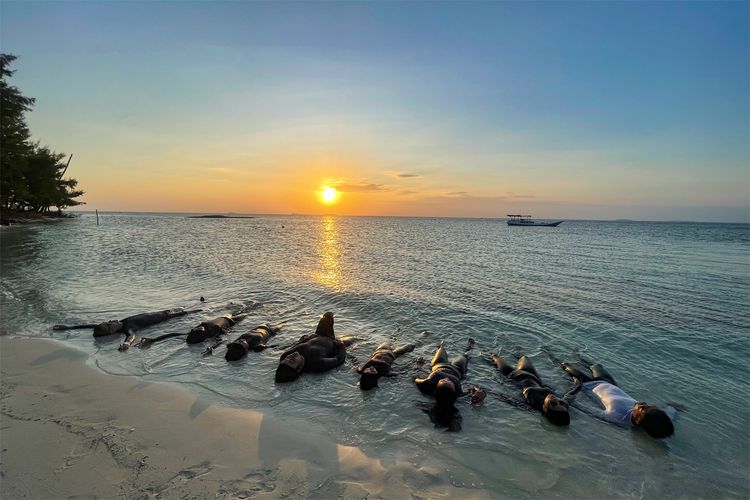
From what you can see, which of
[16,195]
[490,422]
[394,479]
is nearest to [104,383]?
[394,479]

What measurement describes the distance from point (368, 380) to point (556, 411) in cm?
495

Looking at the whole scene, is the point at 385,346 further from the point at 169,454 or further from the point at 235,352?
the point at 169,454

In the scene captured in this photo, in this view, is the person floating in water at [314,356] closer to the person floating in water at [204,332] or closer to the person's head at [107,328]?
the person floating in water at [204,332]

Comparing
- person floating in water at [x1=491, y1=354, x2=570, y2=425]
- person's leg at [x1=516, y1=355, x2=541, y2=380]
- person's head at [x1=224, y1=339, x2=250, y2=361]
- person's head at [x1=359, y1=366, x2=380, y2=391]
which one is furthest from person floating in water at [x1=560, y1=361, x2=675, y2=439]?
person's head at [x1=224, y1=339, x2=250, y2=361]

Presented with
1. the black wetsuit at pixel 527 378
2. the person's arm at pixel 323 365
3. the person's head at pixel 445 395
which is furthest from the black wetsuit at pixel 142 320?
the black wetsuit at pixel 527 378

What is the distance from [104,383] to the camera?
→ 9.96 meters

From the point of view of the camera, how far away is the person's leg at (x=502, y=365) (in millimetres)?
11922

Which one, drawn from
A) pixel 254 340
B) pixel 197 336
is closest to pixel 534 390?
pixel 254 340

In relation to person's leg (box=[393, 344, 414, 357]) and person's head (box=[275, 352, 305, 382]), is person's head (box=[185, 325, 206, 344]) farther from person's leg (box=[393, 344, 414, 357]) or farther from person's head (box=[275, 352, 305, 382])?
person's leg (box=[393, 344, 414, 357])

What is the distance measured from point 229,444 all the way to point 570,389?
9.68m

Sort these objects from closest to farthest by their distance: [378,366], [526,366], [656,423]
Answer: [656,423]
[378,366]
[526,366]

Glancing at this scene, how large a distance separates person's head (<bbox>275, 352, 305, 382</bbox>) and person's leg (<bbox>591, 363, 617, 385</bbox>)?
952 cm

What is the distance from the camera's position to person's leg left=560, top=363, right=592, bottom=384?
11.6 meters

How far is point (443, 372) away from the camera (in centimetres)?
1087
